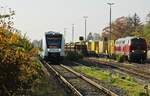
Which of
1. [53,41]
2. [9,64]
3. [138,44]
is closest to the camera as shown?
[9,64]

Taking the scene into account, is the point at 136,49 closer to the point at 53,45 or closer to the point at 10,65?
the point at 53,45

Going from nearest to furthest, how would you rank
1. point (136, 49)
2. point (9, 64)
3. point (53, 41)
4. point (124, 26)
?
point (9, 64), point (53, 41), point (136, 49), point (124, 26)

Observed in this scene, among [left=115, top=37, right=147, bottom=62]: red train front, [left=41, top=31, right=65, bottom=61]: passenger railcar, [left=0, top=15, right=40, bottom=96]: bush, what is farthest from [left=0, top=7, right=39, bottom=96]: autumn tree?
[left=115, top=37, right=147, bottom=62]: red train front

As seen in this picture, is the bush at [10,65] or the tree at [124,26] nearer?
the bush at [10,65]

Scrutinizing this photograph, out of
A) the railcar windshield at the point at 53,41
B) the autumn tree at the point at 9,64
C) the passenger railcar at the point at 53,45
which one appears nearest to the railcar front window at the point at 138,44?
the passenger railcar at the point at 53,45

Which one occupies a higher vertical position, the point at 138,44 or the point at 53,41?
the point at 53,41

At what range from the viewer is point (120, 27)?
550ft

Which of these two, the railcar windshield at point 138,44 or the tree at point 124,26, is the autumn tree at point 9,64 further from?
the tree at point 124,26

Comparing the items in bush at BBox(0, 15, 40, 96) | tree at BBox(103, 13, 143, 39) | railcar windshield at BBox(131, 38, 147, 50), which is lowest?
bush at BBox(0, 15, 40, 96)

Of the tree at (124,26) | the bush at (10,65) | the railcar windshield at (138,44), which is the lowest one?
the bush at (10,65)

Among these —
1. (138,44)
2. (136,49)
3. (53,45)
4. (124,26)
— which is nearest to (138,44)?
(138,44)

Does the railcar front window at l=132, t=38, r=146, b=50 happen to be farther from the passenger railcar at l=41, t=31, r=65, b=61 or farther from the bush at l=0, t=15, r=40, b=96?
the bush at l=0, t=15, r=40, b=96

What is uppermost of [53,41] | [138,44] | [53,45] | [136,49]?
[53,41]

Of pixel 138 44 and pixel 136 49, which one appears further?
pixel 138 44
